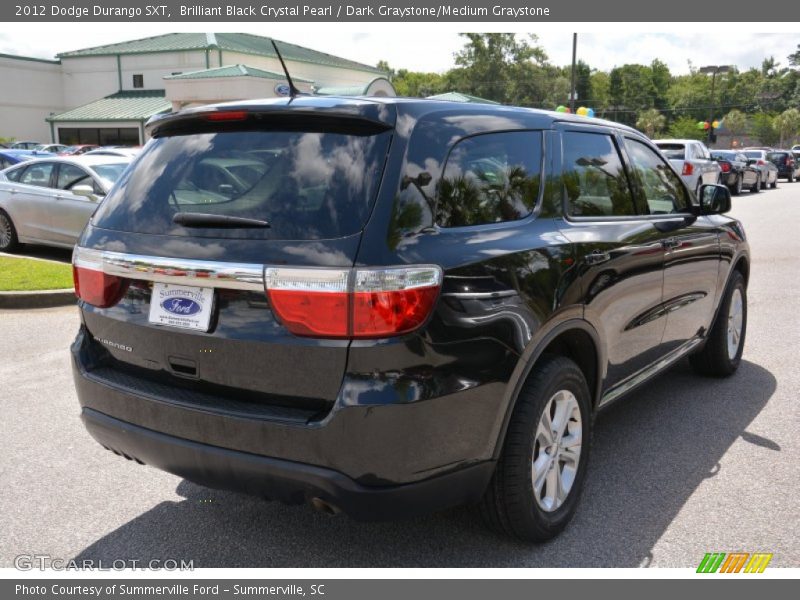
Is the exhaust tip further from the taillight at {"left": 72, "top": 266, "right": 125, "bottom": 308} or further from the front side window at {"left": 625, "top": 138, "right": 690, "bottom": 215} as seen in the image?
the front side window at {"left": 625, "top": 138, "right": 690, "bottom": 215}

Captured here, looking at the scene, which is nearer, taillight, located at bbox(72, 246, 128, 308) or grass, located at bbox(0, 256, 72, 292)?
taillight, located at bbox(72, 246, 128, 308)

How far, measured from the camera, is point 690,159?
19.9 m

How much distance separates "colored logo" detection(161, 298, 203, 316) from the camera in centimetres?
280

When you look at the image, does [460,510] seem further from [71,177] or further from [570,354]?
[71,177]

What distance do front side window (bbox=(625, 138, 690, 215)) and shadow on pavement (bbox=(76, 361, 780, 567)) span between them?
1464 millimetres

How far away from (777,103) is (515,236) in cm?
A: 13181

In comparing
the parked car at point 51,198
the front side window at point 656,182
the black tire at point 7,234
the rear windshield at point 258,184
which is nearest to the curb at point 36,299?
the parked car at point 51,198

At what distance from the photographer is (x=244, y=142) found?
300 cm

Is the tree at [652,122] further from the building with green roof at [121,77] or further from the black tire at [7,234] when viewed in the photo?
the black tire at [7,234]

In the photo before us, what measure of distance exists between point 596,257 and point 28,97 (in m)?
66.2

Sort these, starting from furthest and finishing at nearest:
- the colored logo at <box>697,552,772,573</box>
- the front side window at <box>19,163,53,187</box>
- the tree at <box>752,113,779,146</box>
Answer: the tree at <box>752,113,779,146</box>
the front side window at <box>19,163,53,187</box>
the colored logo at <box>697,552,772,573</box>

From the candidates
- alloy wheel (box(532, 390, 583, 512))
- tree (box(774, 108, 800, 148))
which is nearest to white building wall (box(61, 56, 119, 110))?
alloy wheel (box(532, 390, 583, 512))

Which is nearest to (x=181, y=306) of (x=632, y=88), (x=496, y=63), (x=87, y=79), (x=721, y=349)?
(x=721, y=349)

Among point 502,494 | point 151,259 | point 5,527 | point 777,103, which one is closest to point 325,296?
point 151,259
